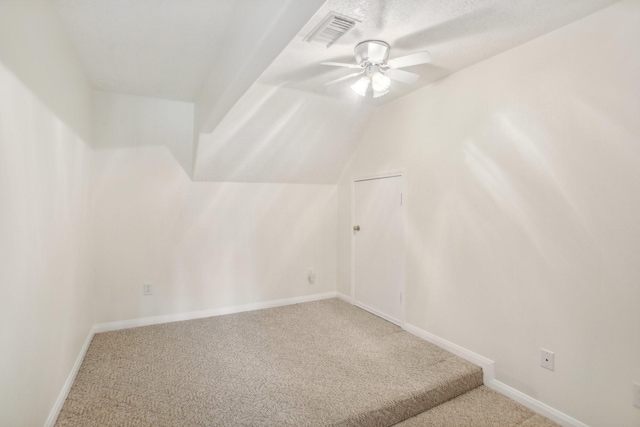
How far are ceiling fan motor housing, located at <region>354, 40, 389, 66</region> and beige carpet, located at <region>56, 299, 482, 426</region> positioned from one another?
2.15 metres

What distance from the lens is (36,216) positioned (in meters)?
1.54

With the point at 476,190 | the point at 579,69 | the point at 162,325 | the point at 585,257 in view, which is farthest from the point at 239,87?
the point at 162,325

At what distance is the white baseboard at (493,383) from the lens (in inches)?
74.5

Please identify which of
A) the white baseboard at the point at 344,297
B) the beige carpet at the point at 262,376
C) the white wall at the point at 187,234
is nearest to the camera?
the beige carpet at the point at 262,376

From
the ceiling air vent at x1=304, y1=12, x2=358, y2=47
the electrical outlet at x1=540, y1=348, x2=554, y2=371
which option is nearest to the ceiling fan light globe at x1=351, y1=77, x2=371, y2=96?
the ceiling air vent at x1=304, y1=12, x2=358, y2=47

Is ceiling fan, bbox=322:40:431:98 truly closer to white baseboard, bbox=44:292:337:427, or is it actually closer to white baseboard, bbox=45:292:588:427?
white baseboard, bbox=45:292:588:427

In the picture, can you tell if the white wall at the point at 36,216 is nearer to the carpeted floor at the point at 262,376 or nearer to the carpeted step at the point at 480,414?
the carpeted floor at the point at 262,376

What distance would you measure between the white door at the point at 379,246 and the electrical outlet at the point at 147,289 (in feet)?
7.32

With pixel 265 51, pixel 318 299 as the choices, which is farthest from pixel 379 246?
pixel 265 51

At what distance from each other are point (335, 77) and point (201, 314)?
8.98 feet

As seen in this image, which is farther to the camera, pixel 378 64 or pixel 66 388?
pixel 378 64

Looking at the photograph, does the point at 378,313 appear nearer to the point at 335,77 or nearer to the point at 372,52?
the point at 335,77

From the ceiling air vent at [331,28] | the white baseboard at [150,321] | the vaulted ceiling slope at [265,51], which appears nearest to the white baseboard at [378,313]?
the white baseboard at [150,321]

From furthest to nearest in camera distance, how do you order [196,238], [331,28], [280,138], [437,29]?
[196,238] → [280,138] → [437,29] → [331,28]
